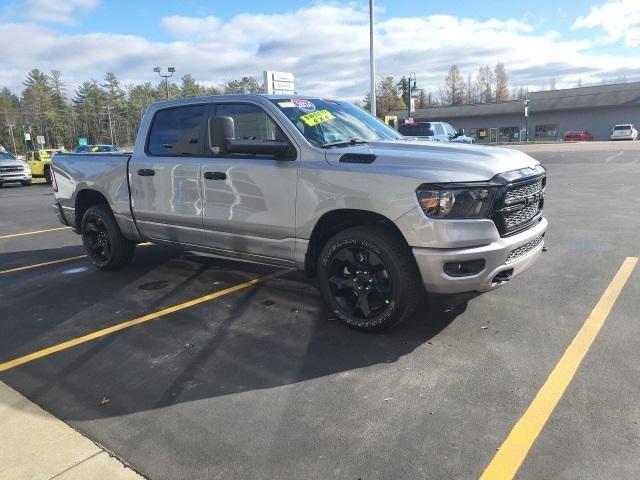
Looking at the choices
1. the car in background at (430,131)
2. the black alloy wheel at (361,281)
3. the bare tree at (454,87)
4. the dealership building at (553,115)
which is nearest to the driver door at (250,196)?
the black alloy wheel at (361,281)

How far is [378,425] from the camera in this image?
301 centimetres

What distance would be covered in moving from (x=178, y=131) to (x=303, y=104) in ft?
4.80

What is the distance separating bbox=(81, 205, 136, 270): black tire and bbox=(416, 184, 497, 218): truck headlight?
4059mm

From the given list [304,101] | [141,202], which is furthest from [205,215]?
[304,101]

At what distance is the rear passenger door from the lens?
209 inches

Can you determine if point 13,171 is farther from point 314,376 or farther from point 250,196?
point 314,376

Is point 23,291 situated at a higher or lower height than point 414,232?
lower

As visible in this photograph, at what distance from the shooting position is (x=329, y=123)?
4859 millimetres

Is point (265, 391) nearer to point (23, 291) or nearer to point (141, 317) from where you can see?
point (141, 317)

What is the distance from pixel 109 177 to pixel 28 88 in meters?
113

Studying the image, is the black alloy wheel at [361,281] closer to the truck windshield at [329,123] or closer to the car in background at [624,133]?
the truck windshield at [329,123]

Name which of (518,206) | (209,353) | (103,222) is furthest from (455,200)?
(103,222)

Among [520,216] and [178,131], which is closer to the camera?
[520,216]

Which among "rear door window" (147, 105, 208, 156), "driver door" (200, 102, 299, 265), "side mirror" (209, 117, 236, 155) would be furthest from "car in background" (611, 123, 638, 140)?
"side mirror" (209, 117, 236, 155)
